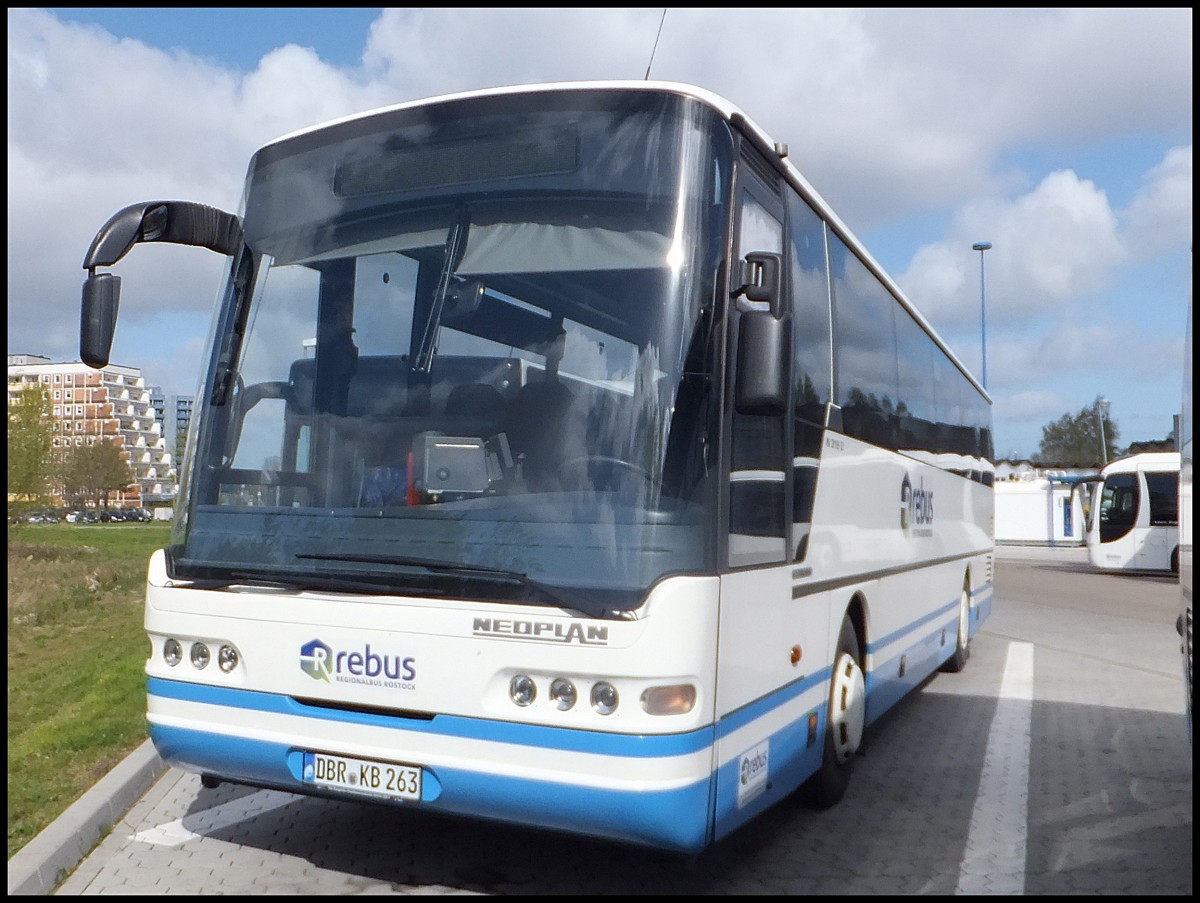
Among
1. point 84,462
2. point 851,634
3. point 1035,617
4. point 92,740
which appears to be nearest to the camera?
point 851,634

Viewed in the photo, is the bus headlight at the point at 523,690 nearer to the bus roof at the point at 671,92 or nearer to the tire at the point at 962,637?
the bus roof at the point at 671,92

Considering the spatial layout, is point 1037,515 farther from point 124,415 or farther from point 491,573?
point 124,415

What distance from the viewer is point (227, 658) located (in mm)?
4883

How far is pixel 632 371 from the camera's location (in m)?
4.49

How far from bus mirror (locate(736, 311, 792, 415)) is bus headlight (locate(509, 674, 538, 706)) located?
1265 millimetres

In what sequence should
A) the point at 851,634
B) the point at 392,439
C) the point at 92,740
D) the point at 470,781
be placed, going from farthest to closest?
the point at 92,740 → the point at 851,634 → the point at 392,439 → the point at 470,781

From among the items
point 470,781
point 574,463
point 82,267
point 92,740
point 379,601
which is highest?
point 82,267

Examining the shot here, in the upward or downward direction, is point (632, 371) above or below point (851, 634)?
above

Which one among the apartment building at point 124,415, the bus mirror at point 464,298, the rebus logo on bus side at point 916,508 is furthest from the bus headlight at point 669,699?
the apartment building at point 124,415

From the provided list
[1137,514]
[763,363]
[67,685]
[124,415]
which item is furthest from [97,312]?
[124,415]

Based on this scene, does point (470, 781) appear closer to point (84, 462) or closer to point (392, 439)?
point (392, 439)

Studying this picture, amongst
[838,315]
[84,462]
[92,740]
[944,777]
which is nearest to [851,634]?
[944,777]

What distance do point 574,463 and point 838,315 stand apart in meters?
2.85

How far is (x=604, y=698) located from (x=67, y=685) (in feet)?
27.7
